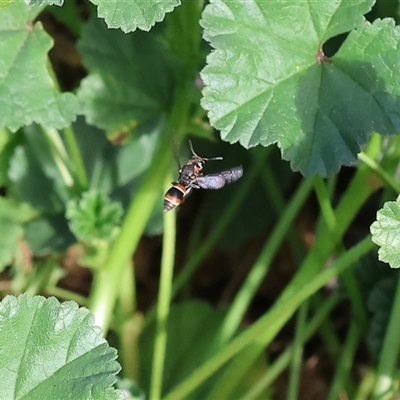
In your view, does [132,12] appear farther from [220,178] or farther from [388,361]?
[388,361]

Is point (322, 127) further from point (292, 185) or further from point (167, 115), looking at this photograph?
point (292, 185)

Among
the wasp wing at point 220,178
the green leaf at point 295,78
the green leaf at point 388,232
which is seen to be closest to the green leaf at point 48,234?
the wasp wing at point 220,178

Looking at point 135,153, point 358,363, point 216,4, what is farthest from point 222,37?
point 358,363

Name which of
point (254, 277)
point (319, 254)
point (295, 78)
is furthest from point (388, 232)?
point (254, 277)

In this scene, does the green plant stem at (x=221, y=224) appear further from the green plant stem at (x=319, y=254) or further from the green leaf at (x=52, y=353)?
the green leaf at (x=52, y=353)

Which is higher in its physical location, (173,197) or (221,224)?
(173,197)

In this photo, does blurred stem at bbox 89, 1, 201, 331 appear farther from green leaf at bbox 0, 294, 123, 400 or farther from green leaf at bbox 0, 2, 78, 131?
green leaf at bbox 0, 294, 123, 400
